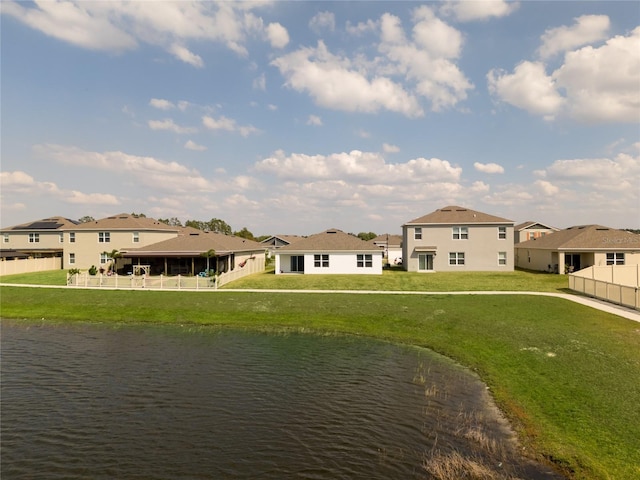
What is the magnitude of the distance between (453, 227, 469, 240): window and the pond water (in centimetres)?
3269

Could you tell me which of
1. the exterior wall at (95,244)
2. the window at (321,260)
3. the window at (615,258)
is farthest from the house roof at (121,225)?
the window at (615,258)

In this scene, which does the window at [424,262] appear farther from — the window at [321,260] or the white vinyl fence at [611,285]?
the white vinyl fence at [611,285]

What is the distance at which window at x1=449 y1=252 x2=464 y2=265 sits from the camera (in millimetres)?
51344

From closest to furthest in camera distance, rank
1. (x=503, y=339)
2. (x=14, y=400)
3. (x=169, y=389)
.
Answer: (x=14, y=400), (x=169, y=389), (x=503, y=339)

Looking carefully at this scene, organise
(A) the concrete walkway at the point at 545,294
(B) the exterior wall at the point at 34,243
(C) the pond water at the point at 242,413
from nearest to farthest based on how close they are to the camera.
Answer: (C) the pond water at the point at 242,413 < (A) the concrete walkway at the point at 545,294 < (B) the exterior wall at the point at 34,243

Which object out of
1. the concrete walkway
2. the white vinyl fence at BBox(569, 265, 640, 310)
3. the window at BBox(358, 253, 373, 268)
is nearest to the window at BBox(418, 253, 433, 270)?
the window at BBox(358, 253, 373, 268)

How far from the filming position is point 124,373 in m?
17.5

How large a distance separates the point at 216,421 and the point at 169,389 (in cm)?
371

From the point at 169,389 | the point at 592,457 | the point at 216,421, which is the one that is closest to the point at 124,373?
the point at 169,389

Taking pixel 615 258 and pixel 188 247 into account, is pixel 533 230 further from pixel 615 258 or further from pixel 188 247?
pixel 188 247

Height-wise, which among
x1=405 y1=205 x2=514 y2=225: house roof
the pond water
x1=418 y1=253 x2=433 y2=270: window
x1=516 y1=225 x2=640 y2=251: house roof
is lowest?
the pond water

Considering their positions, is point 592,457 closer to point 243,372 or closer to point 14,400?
point 243,372

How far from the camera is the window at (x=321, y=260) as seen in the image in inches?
1938

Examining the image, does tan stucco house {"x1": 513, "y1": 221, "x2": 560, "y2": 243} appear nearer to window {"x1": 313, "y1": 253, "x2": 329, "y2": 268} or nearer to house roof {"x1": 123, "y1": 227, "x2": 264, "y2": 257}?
window {"x1": 313, "y1": 253, "x2": 329, "y2": 268}
